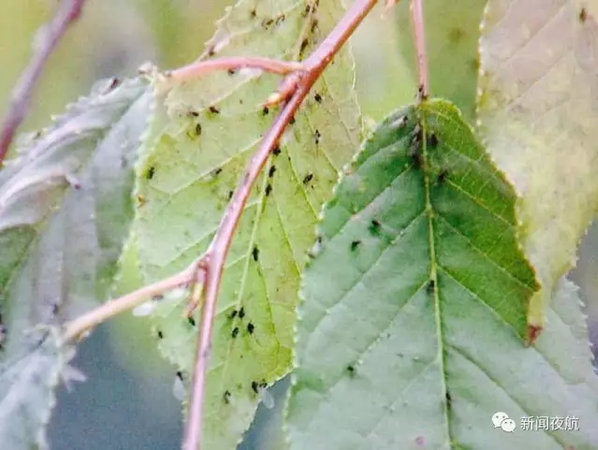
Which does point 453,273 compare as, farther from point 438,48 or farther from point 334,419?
point 438,48

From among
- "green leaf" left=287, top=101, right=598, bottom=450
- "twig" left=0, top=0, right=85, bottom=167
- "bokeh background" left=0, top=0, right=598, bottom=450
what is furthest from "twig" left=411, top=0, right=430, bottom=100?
"bokeh background" left=0, top=0, right=598, bottom=450

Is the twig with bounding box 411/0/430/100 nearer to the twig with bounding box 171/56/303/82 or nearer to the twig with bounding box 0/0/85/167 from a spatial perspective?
the twig with bounding box 171/56/303/82

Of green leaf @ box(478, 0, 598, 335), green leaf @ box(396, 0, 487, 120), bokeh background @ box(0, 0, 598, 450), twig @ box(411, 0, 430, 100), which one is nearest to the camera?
green leaf @ box(478, 0, 598, 335)

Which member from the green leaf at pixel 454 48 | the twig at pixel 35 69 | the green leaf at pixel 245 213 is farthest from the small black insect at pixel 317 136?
the twig at pixel 35 69

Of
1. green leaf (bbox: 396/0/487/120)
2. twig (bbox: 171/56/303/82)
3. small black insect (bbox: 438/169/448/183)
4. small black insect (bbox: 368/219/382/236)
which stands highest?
green leaf (bbox: 396/0/487/120)

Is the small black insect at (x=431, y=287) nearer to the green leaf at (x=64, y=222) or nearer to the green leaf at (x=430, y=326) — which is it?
the green leaf at (x=430, y=326)

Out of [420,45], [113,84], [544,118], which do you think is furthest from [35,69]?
[544,118]

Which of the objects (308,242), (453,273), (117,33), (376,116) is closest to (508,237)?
(453,273)
